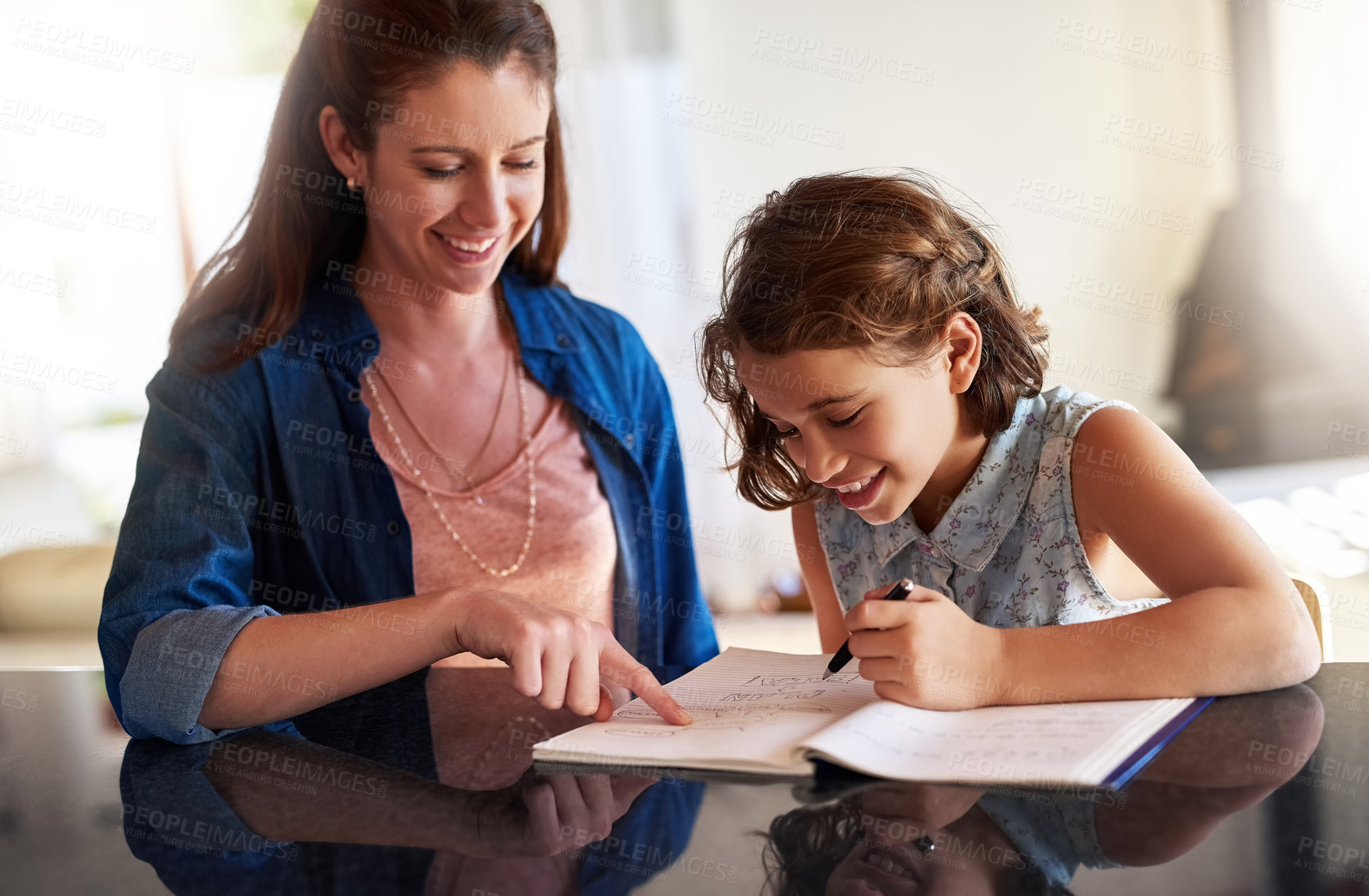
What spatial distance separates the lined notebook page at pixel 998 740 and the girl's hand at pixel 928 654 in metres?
0.01

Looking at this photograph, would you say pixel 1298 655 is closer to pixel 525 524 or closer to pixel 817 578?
pixel 817 578

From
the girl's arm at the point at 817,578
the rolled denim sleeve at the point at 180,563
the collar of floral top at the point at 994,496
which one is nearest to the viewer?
the rolled denim sleeve at the point at 180,563

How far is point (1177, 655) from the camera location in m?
0.88

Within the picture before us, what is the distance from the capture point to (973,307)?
125 cm

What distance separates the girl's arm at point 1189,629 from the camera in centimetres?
88

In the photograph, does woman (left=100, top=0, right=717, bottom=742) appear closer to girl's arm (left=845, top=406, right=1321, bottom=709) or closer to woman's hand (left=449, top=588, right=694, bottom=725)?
woman's hand (left=449, top=588, right=694, bottom=725)

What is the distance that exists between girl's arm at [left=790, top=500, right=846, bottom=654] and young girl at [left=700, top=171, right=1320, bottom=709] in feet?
0.25

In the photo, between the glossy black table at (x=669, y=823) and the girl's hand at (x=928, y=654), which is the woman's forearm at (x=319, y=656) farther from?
the girl's hand at (x=928, y=654)

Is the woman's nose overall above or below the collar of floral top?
above

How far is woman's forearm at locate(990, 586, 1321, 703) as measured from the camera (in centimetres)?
87

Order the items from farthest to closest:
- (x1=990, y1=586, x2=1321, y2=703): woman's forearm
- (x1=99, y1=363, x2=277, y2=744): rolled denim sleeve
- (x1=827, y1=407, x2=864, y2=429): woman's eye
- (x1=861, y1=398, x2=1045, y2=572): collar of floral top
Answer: (x1=861, y1=398, x2=1045, y2=572): collar of floral top, (x1=827, y1=407, x2=864, y2=429): woman's eye, (x1=99, y1=363, x2=277, y2=744): rolled denim sleeve, (x1=990, y1=586, x2=1321, y2=703): woman's forearm

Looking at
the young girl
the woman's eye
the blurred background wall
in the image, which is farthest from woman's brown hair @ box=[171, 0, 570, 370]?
the blurred background wall

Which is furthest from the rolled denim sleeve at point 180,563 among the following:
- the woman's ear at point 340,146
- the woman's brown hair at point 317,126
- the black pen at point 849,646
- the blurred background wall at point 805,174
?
the blurred background wall at point 805,174

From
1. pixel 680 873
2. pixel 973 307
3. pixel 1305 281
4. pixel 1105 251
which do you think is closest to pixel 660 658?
pixel 973 307
